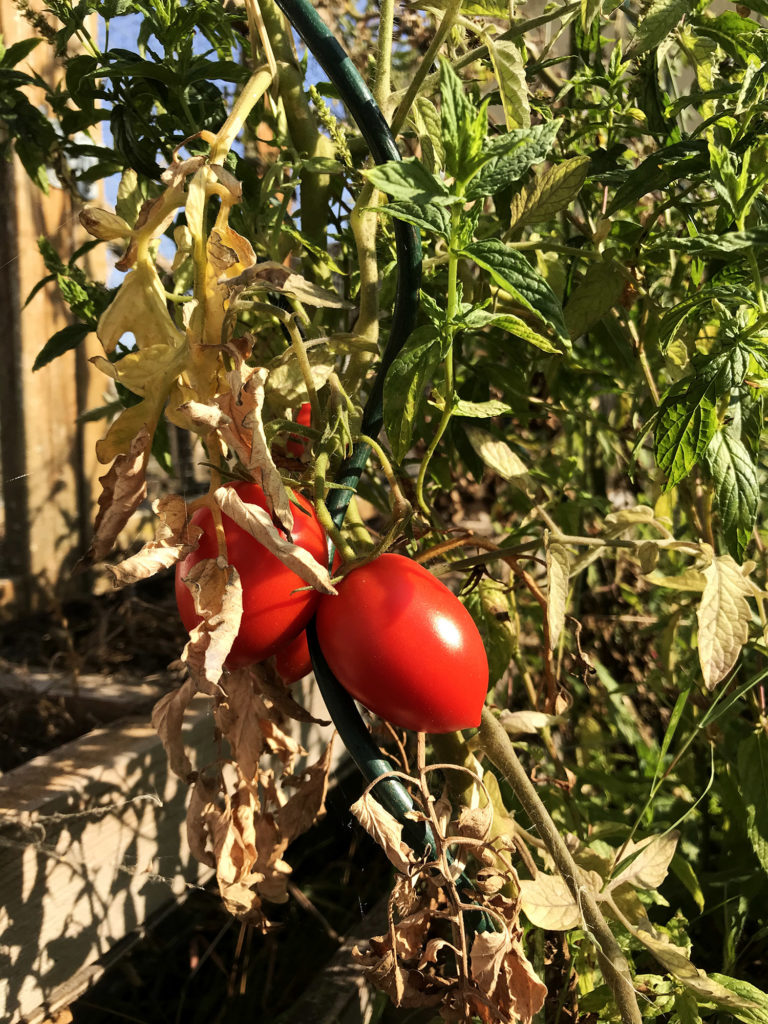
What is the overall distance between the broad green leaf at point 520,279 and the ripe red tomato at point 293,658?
0.20m

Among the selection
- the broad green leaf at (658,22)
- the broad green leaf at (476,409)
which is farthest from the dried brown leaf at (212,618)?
the broad green leaf at (658,22)

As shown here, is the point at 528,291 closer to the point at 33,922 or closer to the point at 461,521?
the point at 33,922

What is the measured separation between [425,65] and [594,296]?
0.20m

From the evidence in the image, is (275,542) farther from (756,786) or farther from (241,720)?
(756,786)

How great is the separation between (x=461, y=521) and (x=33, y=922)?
73 centimetres

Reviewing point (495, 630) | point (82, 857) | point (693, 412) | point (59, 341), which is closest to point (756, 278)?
point (693, 412)

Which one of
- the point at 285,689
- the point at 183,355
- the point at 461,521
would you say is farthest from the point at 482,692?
the point at 461,521

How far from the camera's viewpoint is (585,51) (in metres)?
0.62

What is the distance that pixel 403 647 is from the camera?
385 millimetres

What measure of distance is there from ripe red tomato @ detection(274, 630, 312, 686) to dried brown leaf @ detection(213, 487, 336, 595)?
0.27 feet

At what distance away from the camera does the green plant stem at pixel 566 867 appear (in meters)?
0.46

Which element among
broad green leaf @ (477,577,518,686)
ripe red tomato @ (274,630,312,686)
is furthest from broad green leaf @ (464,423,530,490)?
ripe red tomato @ (274,630,312,686)

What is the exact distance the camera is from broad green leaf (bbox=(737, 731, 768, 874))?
0.61 meters

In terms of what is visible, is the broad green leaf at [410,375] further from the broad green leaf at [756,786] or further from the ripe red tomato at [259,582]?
the broad green leaf at [756,786]
